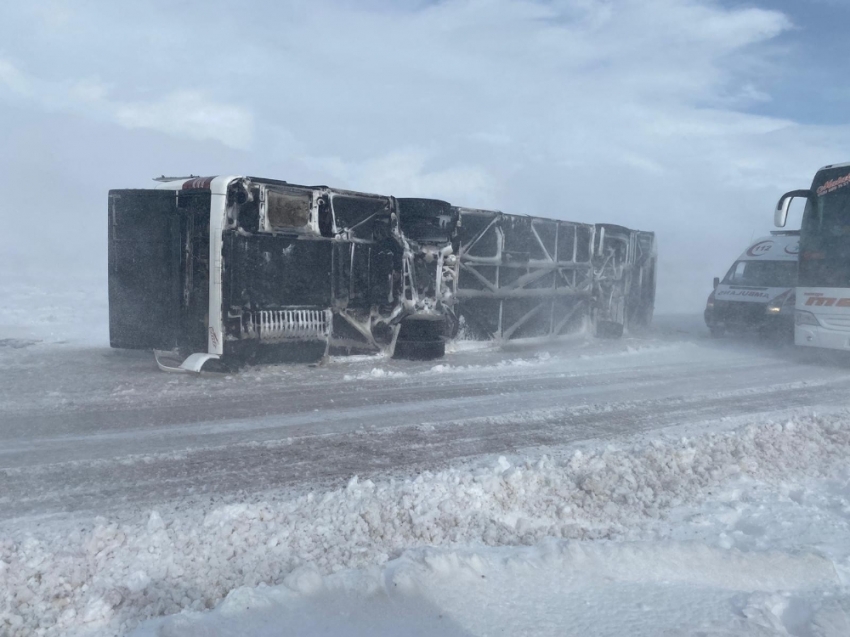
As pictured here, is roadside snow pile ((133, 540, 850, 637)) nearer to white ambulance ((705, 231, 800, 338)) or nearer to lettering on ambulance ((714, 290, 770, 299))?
white ambulance ((705, 231, 800, 338))

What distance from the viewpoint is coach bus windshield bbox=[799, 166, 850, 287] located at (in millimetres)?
10914

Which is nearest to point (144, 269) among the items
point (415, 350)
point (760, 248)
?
point (415, 350)

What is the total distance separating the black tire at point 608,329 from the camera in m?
13.7

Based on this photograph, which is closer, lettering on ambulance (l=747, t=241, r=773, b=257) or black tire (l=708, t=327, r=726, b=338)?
black tire (l=708, t=327, r=726, b=338)

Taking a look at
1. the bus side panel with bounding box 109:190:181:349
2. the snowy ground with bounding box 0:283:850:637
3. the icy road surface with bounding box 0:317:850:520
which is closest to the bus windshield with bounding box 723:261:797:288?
the icy road surface with bounding box 0:317:850:520

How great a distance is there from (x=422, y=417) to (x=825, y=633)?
4.11 metres

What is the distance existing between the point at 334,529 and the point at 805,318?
422 inches

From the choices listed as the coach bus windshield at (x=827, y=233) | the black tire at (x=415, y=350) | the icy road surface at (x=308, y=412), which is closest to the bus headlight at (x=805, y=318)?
the coach bus windshield at (x=827, y=233)

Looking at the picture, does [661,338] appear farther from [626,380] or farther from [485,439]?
[485,439]

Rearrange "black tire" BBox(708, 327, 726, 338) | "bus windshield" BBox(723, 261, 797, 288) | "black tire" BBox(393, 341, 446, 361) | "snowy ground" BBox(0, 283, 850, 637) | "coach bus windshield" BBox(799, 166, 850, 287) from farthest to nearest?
"black tire" BBox(708, 327, 726, 338) → "bus windshield" BBox(723, 261, 797, 288) → "coach bus windshield" BBox(799, 166, 850, 287) → "black tire" BBox(393, 341, 446, 361) → "snowy ground" BBox(0, 283, 850, 637)

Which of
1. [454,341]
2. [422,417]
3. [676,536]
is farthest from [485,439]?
[454,341]

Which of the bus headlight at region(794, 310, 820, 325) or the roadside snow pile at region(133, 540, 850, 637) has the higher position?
the bus headlight at region(794, 310, 820, 325)

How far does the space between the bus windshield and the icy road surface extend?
358cm

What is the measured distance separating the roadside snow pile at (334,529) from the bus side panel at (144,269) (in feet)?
16.7
